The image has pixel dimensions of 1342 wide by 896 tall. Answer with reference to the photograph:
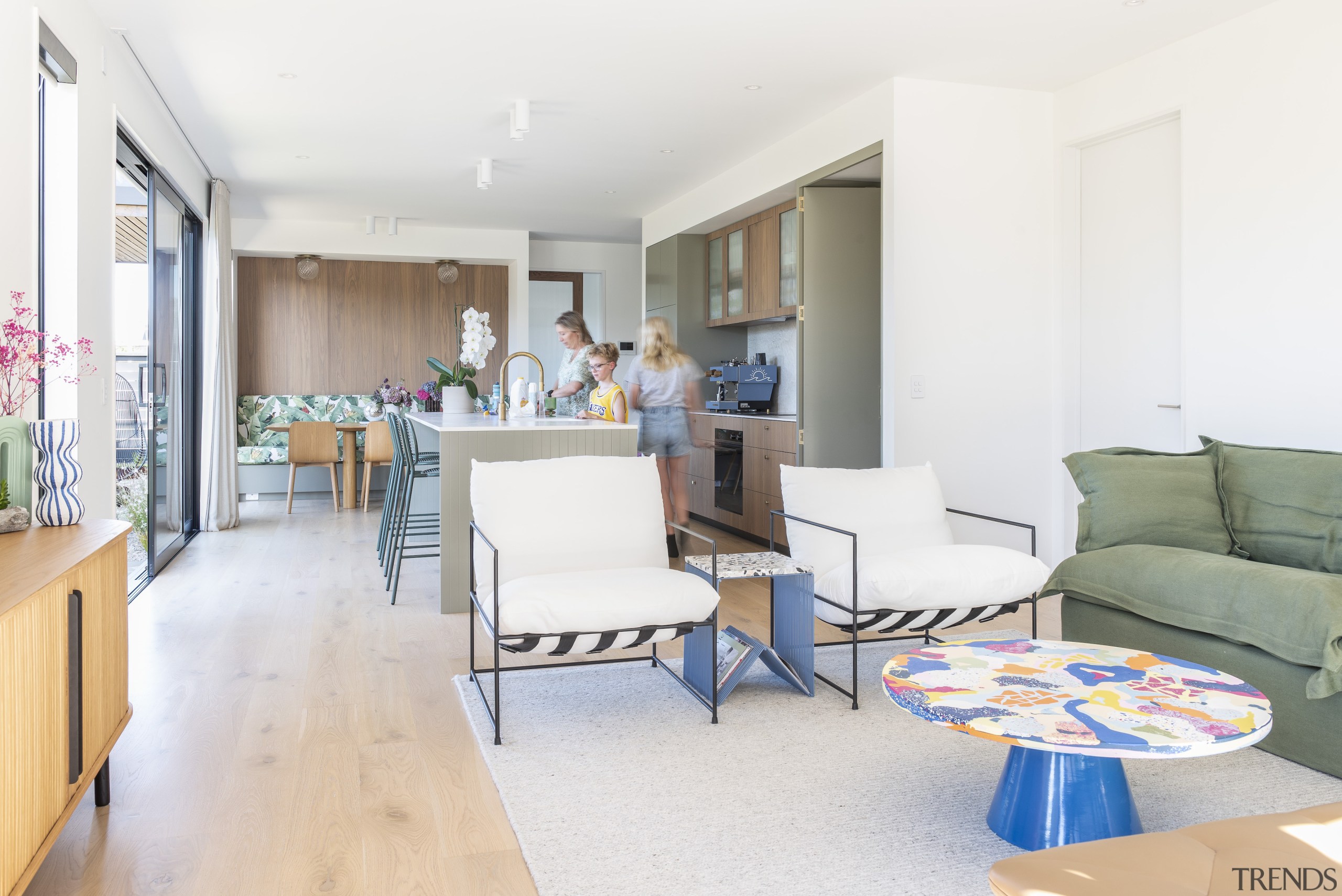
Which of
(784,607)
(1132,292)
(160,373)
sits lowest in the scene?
(784,607)

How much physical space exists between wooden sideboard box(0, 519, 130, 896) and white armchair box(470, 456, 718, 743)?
979 millimetres

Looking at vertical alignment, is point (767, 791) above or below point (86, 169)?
below

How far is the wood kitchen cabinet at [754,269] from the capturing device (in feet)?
20.6

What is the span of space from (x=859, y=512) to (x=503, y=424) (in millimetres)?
2036

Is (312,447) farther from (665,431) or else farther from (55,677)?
(55,677)

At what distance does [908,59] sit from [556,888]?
402 centimetres

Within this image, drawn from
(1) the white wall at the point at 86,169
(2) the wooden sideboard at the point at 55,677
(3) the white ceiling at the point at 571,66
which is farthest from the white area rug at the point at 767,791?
(3) the white ceiling at the point at 571,66

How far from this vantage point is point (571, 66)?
4.55 m

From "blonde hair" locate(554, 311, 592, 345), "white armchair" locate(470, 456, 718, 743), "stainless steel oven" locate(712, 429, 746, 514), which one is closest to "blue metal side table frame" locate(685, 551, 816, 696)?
"white armchair" locate(470, 456, 718, 743)

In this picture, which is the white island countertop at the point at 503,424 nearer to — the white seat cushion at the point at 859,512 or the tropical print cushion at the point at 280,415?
the white seat cushion at the point at 859,512

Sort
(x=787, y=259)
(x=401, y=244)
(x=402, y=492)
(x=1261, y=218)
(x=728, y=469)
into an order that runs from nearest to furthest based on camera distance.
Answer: (x=1261, y=218) → (x=402, y=492) → (x=787, y=259) → (x=728, y=469) → (x=401, y=244)

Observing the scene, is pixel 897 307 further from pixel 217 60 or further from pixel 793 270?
pixel 217 60

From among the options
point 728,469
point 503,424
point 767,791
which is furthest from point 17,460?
point 728,469

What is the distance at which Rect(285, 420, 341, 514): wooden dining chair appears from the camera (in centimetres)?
811
